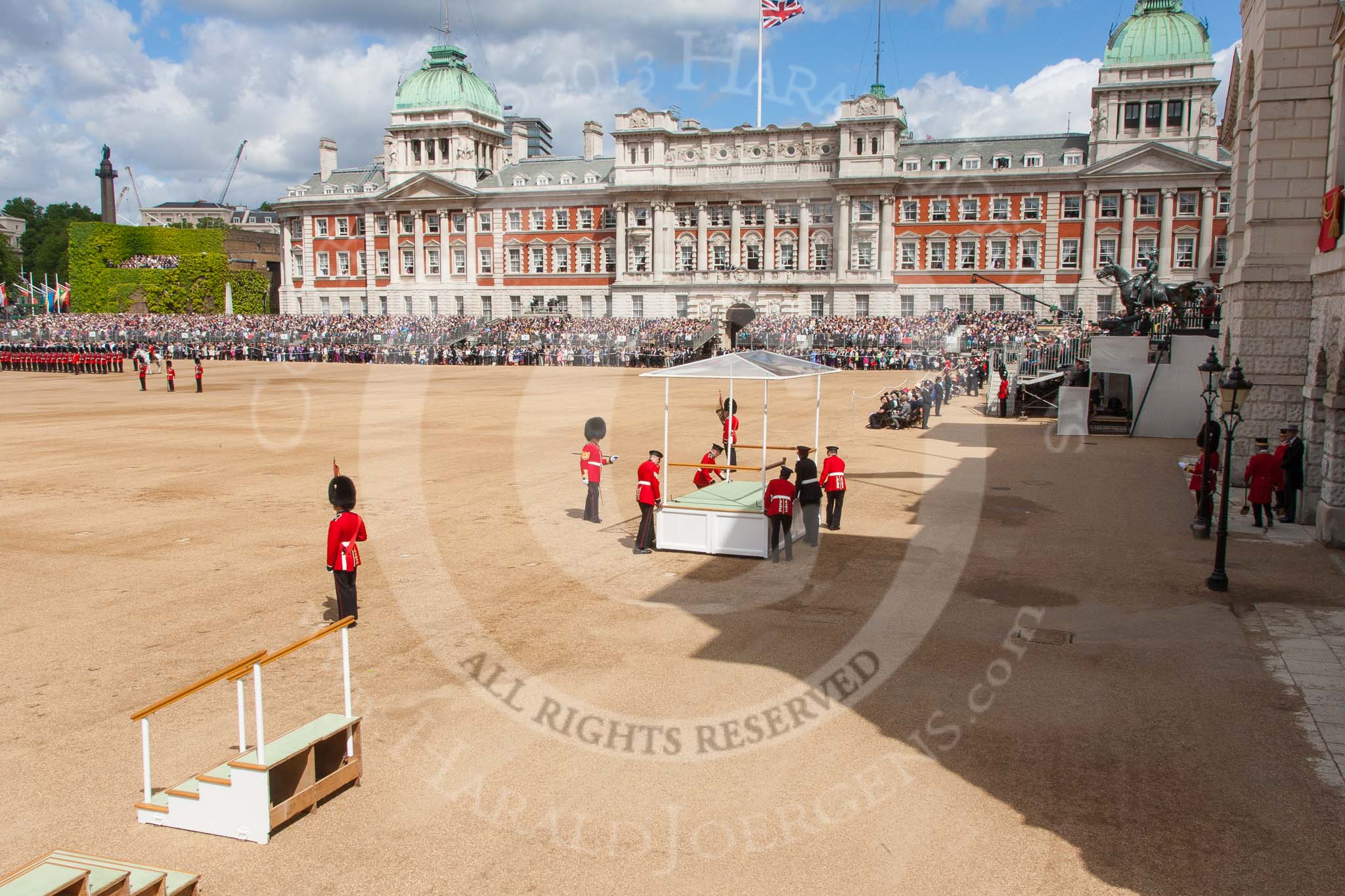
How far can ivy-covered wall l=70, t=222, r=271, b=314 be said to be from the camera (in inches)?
3531

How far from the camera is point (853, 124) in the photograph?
75312 mm

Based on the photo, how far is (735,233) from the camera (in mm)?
80750

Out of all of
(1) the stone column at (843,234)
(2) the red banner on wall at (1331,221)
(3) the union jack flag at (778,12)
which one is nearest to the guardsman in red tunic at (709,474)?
(2) the red banner on wall at (1331,221)

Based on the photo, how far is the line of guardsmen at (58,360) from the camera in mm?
58406

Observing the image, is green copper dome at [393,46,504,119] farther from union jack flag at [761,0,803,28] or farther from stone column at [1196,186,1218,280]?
stone column at [1196,186,1218,280]

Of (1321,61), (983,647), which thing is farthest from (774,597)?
(1321,61)

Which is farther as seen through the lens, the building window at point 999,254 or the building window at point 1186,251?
the building window at point 999,254

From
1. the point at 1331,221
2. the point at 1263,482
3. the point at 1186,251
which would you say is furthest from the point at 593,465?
the point at 1186,251

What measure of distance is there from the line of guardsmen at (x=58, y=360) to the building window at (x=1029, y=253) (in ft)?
202

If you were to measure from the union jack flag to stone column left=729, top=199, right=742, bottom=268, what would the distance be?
24071 millimetres

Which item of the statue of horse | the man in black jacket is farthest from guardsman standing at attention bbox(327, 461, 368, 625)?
the statue of horse

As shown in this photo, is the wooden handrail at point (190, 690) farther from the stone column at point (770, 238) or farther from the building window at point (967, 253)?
the stone column at point (770, 238)

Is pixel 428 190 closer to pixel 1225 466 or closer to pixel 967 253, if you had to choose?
pixel 967 253

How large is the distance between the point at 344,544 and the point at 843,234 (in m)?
70.6
